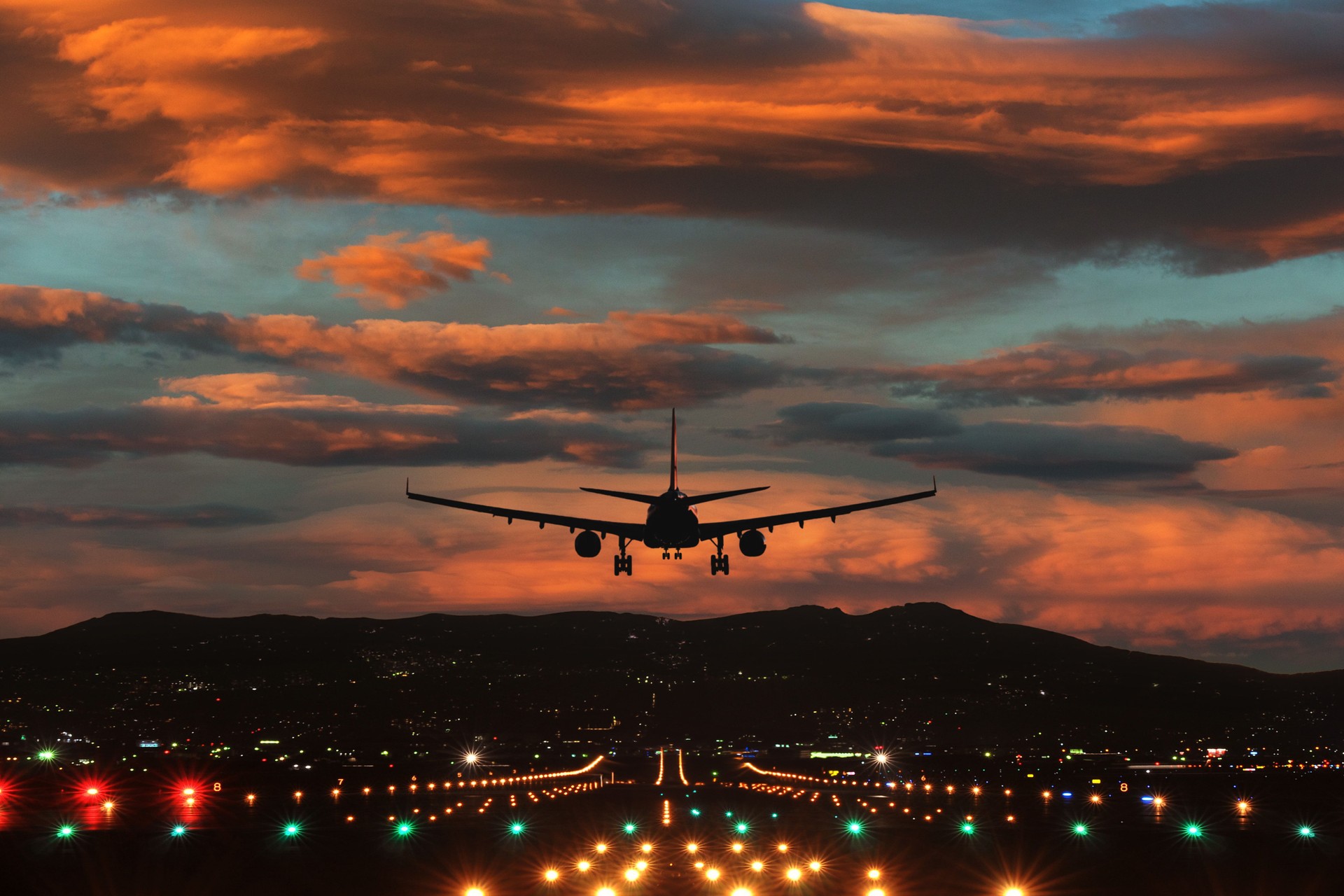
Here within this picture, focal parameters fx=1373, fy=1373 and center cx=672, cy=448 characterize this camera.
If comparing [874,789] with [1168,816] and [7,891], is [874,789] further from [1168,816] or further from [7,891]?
[7,891]

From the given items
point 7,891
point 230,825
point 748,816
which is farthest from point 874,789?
point 7,891
